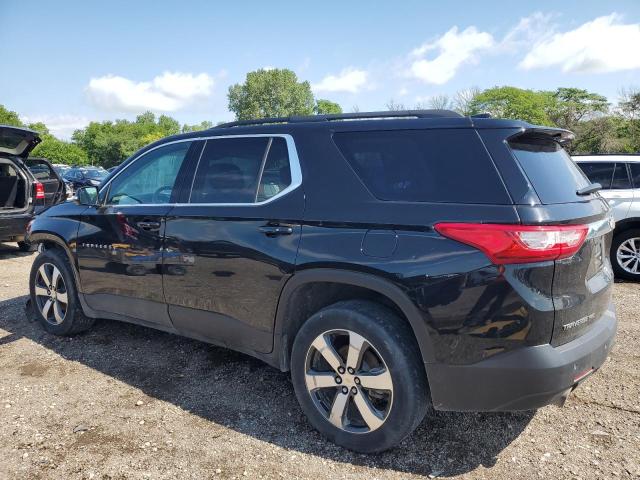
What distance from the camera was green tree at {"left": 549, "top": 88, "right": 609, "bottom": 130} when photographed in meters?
47.2

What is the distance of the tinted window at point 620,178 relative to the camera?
263 inches

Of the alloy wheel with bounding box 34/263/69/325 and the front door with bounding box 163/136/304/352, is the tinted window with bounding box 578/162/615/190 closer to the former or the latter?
the front door with bounding box 163/136/304/352

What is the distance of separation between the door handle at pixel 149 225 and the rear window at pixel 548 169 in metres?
2.37

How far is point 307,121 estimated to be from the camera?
118 inches

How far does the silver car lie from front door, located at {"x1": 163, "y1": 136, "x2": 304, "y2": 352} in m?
5.22

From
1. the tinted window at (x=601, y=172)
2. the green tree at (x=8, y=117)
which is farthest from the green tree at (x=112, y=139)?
the tinted window at (x=601, y=172)

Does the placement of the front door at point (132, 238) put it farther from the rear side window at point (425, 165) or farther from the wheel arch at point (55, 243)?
the rear side window at point (425, 165)

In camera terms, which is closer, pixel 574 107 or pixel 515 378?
pixel 515 378

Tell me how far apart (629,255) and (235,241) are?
602cm

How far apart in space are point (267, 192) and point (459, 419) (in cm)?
183

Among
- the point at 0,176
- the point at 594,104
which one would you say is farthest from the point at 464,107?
the point at 0,176

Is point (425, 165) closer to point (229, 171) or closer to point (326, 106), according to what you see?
point (229, 171)

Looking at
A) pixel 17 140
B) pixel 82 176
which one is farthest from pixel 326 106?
pixel 17 140

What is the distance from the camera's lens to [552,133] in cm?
259
